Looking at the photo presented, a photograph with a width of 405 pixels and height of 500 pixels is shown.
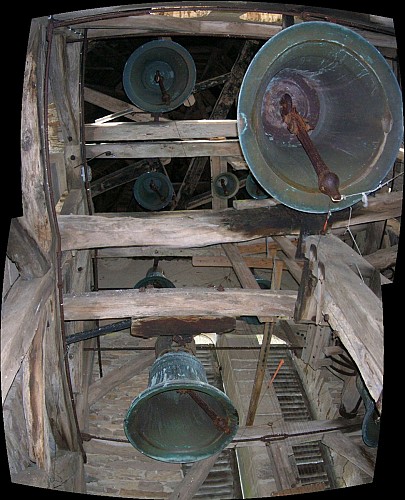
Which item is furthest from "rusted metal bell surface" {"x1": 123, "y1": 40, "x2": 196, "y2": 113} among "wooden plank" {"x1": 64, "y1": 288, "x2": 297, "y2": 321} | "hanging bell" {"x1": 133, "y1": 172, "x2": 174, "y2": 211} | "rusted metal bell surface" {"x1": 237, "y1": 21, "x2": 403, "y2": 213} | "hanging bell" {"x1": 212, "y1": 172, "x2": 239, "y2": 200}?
"rusted metal bell surface" {"x1": 237, "y1": 21, "x2": 403, "y2": 213}

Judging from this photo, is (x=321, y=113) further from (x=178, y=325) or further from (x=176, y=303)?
(x=178, y=325)

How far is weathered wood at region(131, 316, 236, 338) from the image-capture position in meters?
2.69

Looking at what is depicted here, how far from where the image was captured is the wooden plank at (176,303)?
8.66ft

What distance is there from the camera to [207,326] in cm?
271

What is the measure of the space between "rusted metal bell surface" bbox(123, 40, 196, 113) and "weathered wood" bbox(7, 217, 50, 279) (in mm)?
2266

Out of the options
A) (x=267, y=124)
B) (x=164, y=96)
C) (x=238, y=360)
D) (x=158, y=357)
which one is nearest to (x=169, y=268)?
(x=238, y=360)

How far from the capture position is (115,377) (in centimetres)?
395

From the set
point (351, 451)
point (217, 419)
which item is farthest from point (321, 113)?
point (351, 451)

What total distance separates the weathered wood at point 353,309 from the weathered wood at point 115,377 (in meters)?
2.21

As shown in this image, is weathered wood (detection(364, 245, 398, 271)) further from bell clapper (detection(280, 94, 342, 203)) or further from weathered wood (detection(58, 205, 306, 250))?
bell clapper (detection(280, 94, 342, 203))

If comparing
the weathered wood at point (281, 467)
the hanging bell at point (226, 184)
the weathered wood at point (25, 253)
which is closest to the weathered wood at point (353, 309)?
the weathered wood at point (25, 253)

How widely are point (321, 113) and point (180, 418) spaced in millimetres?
1664

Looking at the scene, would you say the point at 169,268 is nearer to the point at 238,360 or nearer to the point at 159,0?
the point at 238,360

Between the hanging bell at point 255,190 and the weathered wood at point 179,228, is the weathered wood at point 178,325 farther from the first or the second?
the hanging bell at point 255,190
